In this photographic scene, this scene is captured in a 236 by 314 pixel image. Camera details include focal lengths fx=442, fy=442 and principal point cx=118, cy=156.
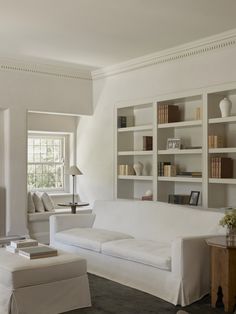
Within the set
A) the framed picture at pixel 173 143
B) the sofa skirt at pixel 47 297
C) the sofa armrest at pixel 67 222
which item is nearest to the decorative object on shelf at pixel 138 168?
the framed picture at pixel 173 143

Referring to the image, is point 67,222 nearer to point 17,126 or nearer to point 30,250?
point 30,250

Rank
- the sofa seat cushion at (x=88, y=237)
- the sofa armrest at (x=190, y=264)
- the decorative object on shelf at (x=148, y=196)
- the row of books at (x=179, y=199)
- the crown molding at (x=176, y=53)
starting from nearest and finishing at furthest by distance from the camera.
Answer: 1. the sofa armrest at (x=190, y=264)
2. the sofa seat cushion at (x=88, y=237)
3. the crown molding at (x=176, y=53)
4. the row of books at (x=179, y=199)
5. the decorative object on shelf at (x=148, y=196)

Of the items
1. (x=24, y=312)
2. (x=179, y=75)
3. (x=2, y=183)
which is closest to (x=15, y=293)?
(x=24, y=312)

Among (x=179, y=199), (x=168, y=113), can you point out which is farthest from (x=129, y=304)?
(x=168, y=113)

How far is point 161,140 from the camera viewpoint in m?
6.32

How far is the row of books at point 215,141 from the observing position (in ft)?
17.8

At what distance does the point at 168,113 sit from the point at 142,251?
91.2 inches

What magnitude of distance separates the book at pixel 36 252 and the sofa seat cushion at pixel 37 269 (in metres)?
0.05

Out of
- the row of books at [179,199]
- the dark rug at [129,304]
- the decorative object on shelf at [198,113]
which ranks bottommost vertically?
the dark rug at [129,304]

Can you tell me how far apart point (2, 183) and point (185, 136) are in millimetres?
2828

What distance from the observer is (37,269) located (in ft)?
12.4

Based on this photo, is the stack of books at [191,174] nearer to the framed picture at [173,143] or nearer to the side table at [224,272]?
the framed picture at [173,143]

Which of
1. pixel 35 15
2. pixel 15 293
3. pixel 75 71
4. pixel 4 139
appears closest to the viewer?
pixel 15 293

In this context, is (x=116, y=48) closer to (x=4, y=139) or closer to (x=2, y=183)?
(x=4, y=139)
